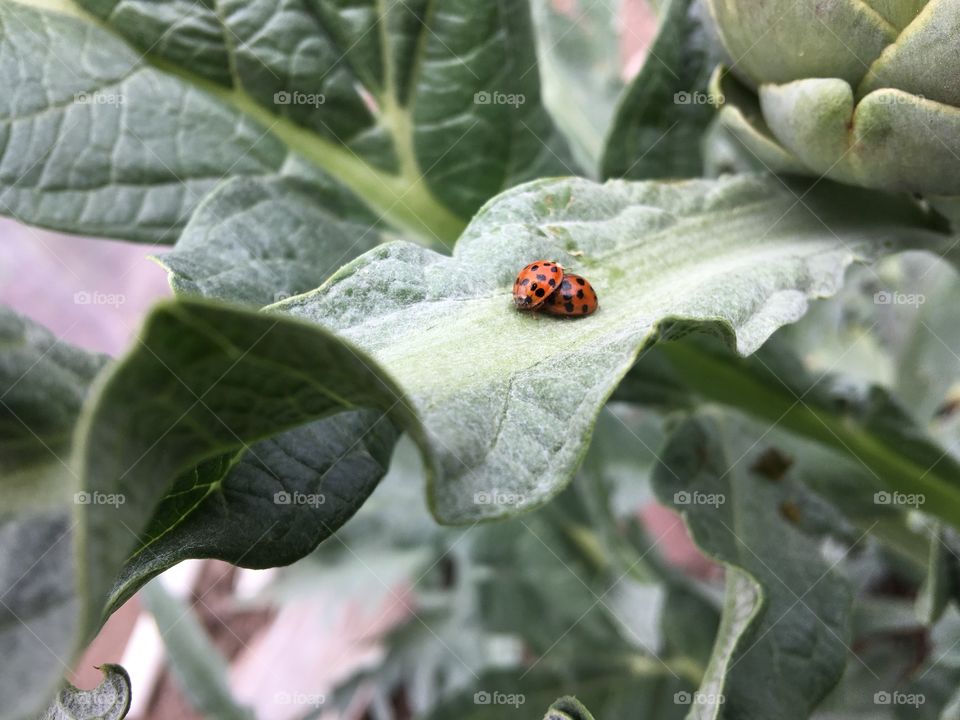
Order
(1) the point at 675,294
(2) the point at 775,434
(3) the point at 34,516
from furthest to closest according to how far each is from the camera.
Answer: (2) the point at 775,434 < (1) the point at 675,294 < (3) the point at 34,516

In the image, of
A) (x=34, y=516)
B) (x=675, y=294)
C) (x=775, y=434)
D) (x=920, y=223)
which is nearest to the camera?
(x=34, y=516)

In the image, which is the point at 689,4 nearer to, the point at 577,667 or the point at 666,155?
the point at 666,155

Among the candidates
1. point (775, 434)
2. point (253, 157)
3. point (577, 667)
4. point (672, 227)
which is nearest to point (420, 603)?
point (577, 667)
